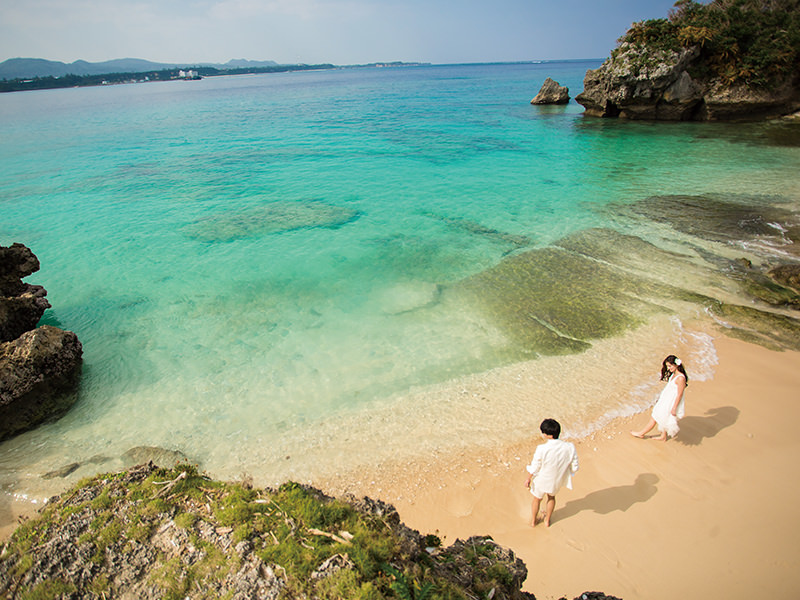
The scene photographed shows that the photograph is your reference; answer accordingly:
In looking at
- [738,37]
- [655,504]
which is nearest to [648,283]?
[655,504]

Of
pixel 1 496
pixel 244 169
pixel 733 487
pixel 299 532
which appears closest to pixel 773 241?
pixel 733 487

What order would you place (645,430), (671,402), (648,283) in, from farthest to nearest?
(648,283) → (645,430) → (671,402)

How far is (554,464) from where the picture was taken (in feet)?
16.9

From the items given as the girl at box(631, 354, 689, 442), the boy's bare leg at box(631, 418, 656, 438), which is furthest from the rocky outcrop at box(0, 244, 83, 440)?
the girl at box(631, 354, 689, 442)

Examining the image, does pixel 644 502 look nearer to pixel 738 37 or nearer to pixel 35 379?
pixel 35 379

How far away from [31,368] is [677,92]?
1730 inches

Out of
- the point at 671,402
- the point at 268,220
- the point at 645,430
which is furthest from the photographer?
the point at 268,220

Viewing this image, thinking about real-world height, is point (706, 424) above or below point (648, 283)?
below

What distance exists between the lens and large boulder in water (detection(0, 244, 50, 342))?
8.91 m

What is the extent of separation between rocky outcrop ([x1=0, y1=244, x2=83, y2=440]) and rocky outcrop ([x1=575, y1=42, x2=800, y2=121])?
41535mm

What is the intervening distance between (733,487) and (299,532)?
19.9 ft

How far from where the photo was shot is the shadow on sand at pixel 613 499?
5699 millimetres

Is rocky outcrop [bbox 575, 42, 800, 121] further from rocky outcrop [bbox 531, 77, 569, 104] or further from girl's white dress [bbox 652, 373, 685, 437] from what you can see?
girl's white dress [bbox 652, 373, 685, 437]

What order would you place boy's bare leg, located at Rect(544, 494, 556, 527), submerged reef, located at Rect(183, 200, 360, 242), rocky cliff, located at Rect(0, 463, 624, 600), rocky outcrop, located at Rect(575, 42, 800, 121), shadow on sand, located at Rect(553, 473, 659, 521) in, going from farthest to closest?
rocky outcrop, located at Rect(575, 42, 800, 121)
submerged reef, located at Rect(183, 200, 360, 242)
shadow on sand, located at Rect(553, 473, 659, 521)
boy's bare leg, located at Rect(544, 494, 556, 527)
rocky cliff, located at Rect(0, 463, 624, 600)
